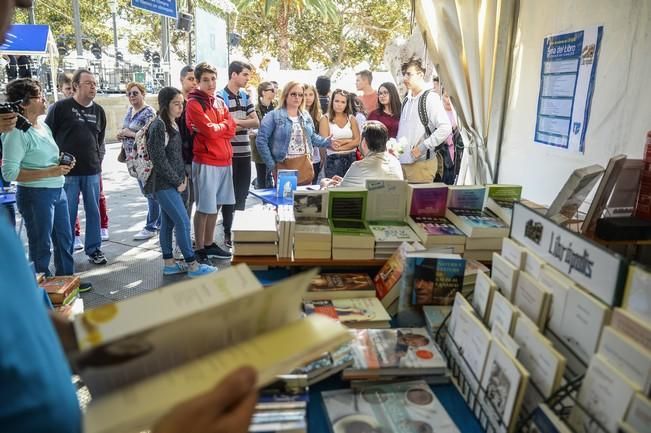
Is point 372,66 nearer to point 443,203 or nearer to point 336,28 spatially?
point 336,28

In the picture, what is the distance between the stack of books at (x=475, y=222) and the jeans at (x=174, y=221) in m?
2.33

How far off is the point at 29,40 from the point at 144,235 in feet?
19.7

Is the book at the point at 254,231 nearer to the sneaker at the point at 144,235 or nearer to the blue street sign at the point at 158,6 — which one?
the sneaker at the point at 144,235

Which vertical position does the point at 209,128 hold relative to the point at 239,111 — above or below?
below

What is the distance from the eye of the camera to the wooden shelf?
2.02 meters

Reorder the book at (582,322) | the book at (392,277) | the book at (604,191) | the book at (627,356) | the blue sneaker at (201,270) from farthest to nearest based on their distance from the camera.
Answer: the blue sneaker at (201,270), the book at (392,277), the book at (604,191), the book at (582,322), the book at (627,356)

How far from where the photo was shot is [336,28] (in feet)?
67.4

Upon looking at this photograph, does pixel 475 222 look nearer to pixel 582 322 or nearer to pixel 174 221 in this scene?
pixel 582 322

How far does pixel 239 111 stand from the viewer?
4.63 meters

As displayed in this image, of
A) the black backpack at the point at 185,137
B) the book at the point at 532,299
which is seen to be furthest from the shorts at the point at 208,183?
the book at the point at 532,299

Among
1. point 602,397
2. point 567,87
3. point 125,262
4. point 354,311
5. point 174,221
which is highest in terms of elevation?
point 567,87

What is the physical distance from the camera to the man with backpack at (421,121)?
13.9 ft

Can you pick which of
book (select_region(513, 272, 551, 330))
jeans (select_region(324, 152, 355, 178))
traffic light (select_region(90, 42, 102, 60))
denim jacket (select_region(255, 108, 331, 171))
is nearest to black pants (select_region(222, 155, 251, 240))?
denim jacket (select_region(255, 108, 331, 171))

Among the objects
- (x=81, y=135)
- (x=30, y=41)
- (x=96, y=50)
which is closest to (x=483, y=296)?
(x=81, y=135)
